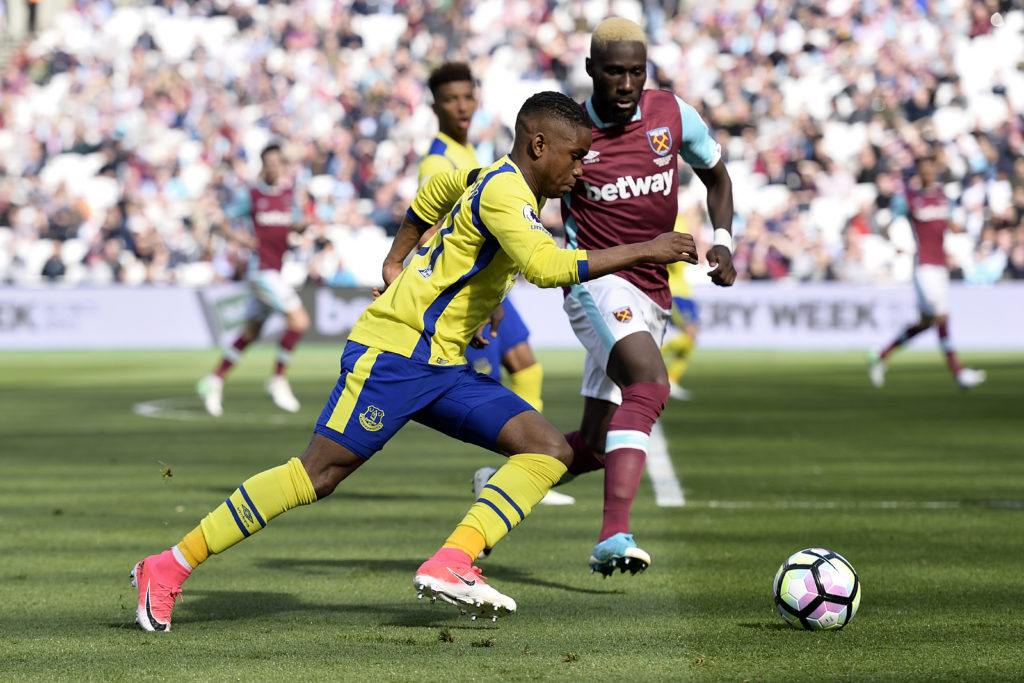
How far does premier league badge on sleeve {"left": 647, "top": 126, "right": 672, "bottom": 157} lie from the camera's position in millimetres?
6586

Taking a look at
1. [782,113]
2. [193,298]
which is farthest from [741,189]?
[193,298]

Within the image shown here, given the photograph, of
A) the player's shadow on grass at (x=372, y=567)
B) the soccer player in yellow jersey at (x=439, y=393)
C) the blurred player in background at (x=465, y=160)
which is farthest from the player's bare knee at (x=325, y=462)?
the blurred player in background at (x=465, y=160)

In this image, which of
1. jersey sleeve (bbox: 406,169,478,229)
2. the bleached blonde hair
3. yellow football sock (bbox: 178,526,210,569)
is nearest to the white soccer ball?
jersey sleeve (bbox: 406,169,478,229)

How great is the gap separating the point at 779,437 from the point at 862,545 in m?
5.39

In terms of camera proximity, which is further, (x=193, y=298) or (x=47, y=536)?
(x=193, y=298)

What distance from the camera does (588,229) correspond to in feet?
21.7

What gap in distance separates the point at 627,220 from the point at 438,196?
3.77 ft

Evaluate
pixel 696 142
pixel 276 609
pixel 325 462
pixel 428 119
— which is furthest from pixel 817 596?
pixel 428 119

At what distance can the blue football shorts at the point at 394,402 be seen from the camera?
5129 mm

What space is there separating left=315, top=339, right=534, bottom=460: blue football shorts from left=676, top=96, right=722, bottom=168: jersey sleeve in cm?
202

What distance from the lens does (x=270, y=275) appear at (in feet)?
52.1

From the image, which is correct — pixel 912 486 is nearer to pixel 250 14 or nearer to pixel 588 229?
pixel 588 229

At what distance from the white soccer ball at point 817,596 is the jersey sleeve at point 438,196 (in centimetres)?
186

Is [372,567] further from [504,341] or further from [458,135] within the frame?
[458,135]
